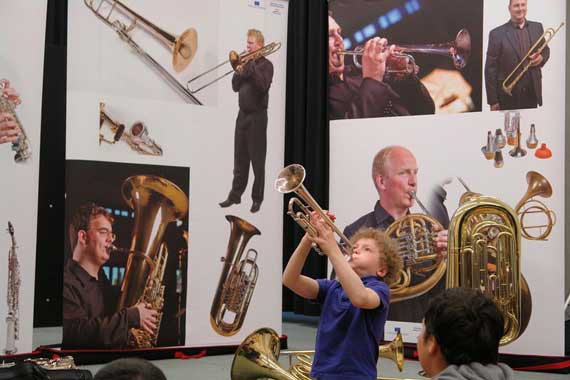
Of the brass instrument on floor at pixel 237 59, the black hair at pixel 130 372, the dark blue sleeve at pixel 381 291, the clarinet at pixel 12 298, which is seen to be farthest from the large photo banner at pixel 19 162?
the black hair at pixel 130 372

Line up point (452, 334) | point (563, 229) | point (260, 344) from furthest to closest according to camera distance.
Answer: point (563, 229)
point (260, 344)
point (452, 334)

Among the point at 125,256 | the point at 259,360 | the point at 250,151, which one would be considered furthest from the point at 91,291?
the point at 259,360

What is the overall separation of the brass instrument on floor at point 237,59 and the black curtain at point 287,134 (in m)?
1.84

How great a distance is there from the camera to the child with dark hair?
174 cm

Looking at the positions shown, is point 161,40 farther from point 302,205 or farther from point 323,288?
point 323,288

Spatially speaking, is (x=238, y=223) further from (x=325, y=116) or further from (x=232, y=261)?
(x=325, y=116)

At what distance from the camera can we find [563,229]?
545cm

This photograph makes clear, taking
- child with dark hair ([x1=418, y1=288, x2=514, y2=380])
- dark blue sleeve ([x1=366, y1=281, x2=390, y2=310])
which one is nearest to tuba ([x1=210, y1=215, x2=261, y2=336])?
dark blue sleeve ([x1=366, y1=281, x2=390, y2=310])

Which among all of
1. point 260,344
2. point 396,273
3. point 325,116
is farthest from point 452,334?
point 325,116

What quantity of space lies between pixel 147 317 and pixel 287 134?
10.8 feet

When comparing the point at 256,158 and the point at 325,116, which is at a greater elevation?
the point at 325,116

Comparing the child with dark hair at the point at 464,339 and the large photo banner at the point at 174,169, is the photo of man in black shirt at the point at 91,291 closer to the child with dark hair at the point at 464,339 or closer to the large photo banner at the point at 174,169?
the large photo banner at the point at 174,169

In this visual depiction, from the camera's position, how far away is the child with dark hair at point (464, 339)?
1.74 meters

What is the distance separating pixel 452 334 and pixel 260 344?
1870mm
